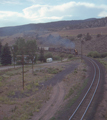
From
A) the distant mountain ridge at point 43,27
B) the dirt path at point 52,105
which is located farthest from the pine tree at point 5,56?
the distant mountain ridge at point 43,27

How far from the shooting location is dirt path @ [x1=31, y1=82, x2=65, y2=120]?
9.96 m

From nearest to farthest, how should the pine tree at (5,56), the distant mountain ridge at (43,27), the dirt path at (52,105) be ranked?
the dirt path at (52,105) → the pine tree at (5,56) → the distant mountain ridge at (43,27)

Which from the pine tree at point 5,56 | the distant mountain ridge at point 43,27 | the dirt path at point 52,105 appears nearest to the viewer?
the dirt path at point 52,105

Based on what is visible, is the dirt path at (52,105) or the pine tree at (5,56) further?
the pine tree at (5,56)

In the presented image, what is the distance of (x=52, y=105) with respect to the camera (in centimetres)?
1191

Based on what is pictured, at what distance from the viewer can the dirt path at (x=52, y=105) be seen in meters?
9.96

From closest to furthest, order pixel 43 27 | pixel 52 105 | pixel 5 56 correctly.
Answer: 1. pixel 52 105
2. pixel 5 56
3. pixel 43 27

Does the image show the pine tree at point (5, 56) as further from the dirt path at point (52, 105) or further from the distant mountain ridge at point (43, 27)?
the distant mountain ridge at point (43, 27)

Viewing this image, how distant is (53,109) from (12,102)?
344cm

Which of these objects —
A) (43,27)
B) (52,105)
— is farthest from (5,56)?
(43,27)

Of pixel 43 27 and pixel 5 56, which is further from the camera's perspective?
pixel 43 27

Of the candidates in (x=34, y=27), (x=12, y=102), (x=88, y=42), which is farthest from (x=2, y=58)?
(x=34, y=27)

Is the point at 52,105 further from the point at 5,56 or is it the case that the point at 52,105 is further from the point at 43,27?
the point at 43,27

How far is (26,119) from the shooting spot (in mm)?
9555
